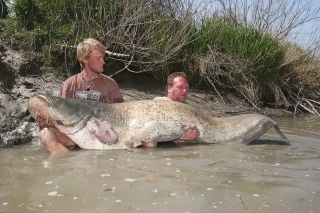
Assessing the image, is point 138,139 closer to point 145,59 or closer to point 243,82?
point 145,59

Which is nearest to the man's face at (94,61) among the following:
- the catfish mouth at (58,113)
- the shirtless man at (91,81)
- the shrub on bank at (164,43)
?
the shirtless man at (91,81)

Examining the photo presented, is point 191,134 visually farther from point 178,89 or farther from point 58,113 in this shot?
point 58,113

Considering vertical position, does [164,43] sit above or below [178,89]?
above

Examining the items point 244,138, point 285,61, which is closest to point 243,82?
point 285,61

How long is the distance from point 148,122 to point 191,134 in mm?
591

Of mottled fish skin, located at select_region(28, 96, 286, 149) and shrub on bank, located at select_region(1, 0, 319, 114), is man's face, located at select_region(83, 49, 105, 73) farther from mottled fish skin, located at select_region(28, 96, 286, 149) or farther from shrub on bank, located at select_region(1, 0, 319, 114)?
shrub on bank, located at select_region(1, 0, 319, 114)

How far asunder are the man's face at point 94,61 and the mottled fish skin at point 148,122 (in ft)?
1.83

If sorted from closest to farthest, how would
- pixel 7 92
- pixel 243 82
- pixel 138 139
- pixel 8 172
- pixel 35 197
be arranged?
1. pixel 35 197
2. pixel 8 172
3. pixel 138 139
4. pixel 7 92
5. pixel 243 82

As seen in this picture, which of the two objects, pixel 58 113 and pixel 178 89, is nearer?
pixel 58 113

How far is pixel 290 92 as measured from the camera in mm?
10828

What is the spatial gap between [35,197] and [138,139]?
1.96 metres

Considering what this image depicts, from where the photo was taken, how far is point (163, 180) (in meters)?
3.33

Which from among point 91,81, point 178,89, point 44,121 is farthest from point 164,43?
point 44,121

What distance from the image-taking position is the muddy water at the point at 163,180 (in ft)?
9.11
